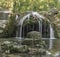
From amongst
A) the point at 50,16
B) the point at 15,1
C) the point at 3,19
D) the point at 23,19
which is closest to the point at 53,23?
the point at 50,16

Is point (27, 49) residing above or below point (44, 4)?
below

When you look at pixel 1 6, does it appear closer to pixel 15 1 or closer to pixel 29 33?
pixel 15 1

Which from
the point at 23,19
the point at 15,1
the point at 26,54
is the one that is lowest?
→ the point at 26,54

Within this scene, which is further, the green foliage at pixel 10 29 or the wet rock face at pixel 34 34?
the green foliage at pixel 10 29

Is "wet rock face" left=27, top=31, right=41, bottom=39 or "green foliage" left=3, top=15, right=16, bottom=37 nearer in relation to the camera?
"wet rock face" left=27, top=31, right=41, bottom=39

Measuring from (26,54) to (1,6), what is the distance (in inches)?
576

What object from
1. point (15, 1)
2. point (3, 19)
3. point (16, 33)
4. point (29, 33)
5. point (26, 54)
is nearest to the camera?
point (26, 54)

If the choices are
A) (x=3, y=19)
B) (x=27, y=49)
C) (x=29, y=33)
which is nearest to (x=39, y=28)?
(x=29, y=33)

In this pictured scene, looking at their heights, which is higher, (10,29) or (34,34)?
(10,29)

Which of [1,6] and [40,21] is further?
[1,6]

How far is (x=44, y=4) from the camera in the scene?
22.9m

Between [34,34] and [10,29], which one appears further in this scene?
[10,29]

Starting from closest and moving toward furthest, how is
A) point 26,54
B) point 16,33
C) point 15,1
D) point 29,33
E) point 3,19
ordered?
point 26,54 → point 29,33 → point 16,33 → point 3,19 → point 15,1

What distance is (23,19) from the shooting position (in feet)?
50.2
